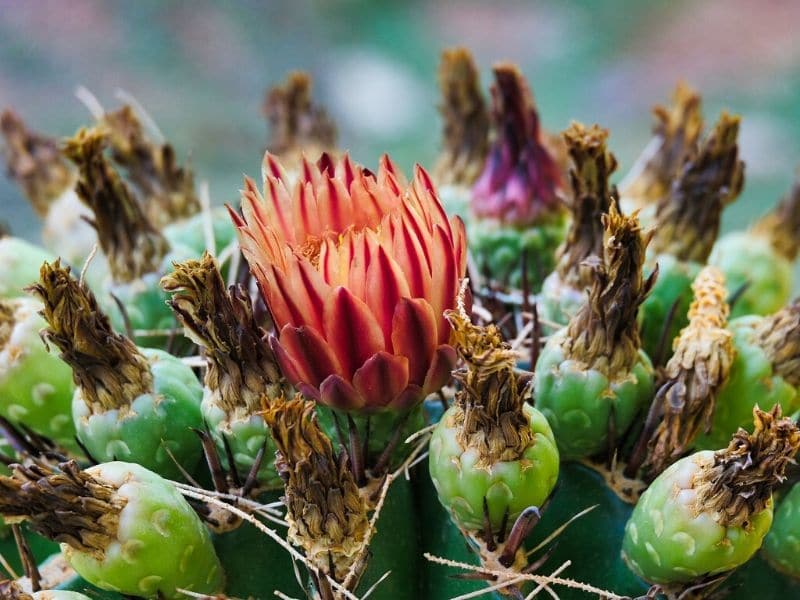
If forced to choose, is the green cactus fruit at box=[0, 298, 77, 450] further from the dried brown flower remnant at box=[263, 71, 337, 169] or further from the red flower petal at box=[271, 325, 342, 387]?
the dried brown flower remnant at box=[263, 71, 337, 169]

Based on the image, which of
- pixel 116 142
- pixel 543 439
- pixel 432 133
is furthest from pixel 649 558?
pixel 432 133

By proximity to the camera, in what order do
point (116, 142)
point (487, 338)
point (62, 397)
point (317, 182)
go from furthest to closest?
point (116, 142) < point (62, 397) < point (317, 182) < point (487, 338)

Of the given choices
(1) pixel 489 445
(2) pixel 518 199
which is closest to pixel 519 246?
(2) pixel 518 199

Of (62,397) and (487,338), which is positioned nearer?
(487,338)

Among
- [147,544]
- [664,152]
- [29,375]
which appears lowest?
[147,544]

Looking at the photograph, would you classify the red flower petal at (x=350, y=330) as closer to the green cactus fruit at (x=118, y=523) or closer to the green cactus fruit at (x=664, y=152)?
the green cactus fruit at (x=118, y=523)

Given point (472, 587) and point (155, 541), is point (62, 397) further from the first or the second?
point (472, 587)

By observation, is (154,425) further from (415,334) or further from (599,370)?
(599,370)

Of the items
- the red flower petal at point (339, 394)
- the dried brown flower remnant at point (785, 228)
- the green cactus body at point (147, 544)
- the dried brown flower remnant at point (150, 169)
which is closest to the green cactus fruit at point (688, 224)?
the dried brown flower remnant at point (785, 228)
